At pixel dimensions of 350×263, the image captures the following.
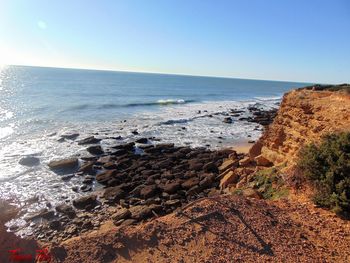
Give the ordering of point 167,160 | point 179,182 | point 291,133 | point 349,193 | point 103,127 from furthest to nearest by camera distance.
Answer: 1. point 103,127
2. point 167,160
3. point 179,182
4. point 291,133
5. point 349,193

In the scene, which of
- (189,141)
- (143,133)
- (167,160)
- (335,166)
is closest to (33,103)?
(143,133)

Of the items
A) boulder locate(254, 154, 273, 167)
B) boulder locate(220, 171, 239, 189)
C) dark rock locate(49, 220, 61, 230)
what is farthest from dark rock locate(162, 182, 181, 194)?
dark rock locate(49, 220, 61, 230)

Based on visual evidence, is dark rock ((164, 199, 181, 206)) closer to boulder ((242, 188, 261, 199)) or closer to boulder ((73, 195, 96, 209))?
boulder ((73, 195, 96, 209))

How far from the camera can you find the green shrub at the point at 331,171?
8672mm

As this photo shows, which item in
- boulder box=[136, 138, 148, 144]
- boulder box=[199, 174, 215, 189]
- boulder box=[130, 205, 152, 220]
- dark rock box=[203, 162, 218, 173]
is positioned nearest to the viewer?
boulder box=[130, 205, 152, 220]

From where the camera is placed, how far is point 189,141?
29.5 meters

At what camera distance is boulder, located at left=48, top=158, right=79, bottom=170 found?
70.6 ft

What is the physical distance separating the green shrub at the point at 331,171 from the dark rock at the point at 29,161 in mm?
18729

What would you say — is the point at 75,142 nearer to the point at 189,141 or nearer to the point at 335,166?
the point at 189,141

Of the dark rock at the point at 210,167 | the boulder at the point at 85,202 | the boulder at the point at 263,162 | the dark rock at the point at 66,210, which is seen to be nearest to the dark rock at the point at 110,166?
the boulder at the point at 85,202

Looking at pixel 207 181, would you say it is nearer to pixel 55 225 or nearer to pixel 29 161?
pixel 55 225

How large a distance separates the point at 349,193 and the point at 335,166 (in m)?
0.84

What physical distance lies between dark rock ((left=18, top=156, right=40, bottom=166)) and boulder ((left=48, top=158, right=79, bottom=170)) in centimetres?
146

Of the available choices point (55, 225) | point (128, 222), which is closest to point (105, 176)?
point (55, 225)
